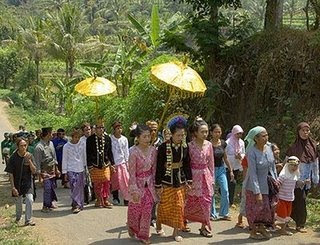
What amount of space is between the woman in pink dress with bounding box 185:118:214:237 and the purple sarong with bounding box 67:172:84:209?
8.86 feet

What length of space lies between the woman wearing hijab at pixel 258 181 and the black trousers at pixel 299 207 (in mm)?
595

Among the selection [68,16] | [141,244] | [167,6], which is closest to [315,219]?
[141,244]

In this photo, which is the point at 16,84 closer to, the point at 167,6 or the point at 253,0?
the point at 253,0

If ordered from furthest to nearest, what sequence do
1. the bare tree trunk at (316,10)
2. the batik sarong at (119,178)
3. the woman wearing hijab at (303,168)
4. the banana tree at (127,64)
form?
the banana tree at (127,64) → the bare tree trunk at (316,10) → the batik sarong at (119,178) → the woman wearing hijab at (303,168)

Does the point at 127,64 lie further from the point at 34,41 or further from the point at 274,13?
the point at 34,41

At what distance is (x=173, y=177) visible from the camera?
7082mm

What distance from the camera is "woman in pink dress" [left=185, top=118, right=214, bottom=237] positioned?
24.0 ft

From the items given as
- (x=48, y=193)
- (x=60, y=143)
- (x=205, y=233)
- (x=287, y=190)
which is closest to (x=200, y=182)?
(x=205, y=233)

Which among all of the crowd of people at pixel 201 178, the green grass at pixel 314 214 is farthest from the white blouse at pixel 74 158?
the green grass at pixel 314 214

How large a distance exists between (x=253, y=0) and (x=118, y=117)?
5367cm

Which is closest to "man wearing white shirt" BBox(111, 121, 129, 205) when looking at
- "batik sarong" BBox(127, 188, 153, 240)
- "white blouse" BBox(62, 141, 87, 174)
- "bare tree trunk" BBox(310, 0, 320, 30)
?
"white blouse" BBox(62, 141, 87, 174)

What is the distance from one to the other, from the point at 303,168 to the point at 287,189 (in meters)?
0.59

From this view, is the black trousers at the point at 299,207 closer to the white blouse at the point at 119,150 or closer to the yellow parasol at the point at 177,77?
the yellow parasol at the point at 177,77

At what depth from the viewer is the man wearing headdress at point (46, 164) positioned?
9.44 metres
